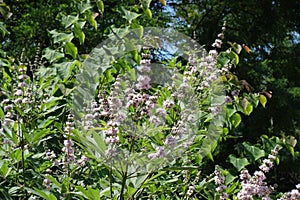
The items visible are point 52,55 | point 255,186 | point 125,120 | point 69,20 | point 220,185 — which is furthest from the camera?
point 52,55

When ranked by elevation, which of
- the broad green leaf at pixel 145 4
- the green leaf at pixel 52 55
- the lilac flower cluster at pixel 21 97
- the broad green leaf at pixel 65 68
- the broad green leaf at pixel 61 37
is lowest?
the lilac flower cluster at pixel 21 97

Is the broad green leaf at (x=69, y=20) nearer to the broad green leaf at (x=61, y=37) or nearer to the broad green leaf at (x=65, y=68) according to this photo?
the broad green leaf at (x=61, y=37)

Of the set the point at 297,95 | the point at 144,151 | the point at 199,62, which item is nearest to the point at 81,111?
the point at 144,151

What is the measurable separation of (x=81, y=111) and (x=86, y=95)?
0.08 metres

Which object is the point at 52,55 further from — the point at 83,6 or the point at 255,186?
the point at 255,186

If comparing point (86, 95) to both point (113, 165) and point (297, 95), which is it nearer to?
point (113, 165)

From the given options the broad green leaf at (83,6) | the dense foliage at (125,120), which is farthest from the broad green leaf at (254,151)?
the broad green leaf at (83,6)

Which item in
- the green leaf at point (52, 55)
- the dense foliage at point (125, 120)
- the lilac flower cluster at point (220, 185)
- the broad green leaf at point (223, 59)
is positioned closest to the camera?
the dense foliage at point (125, 120)

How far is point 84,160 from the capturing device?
6.04 feet

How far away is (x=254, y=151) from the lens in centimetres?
234

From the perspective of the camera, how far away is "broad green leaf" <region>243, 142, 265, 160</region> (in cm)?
231

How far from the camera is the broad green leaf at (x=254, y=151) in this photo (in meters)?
2.31

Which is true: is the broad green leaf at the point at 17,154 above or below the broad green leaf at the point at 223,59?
below

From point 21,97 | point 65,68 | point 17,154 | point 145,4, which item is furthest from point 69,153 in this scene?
point 145,4
